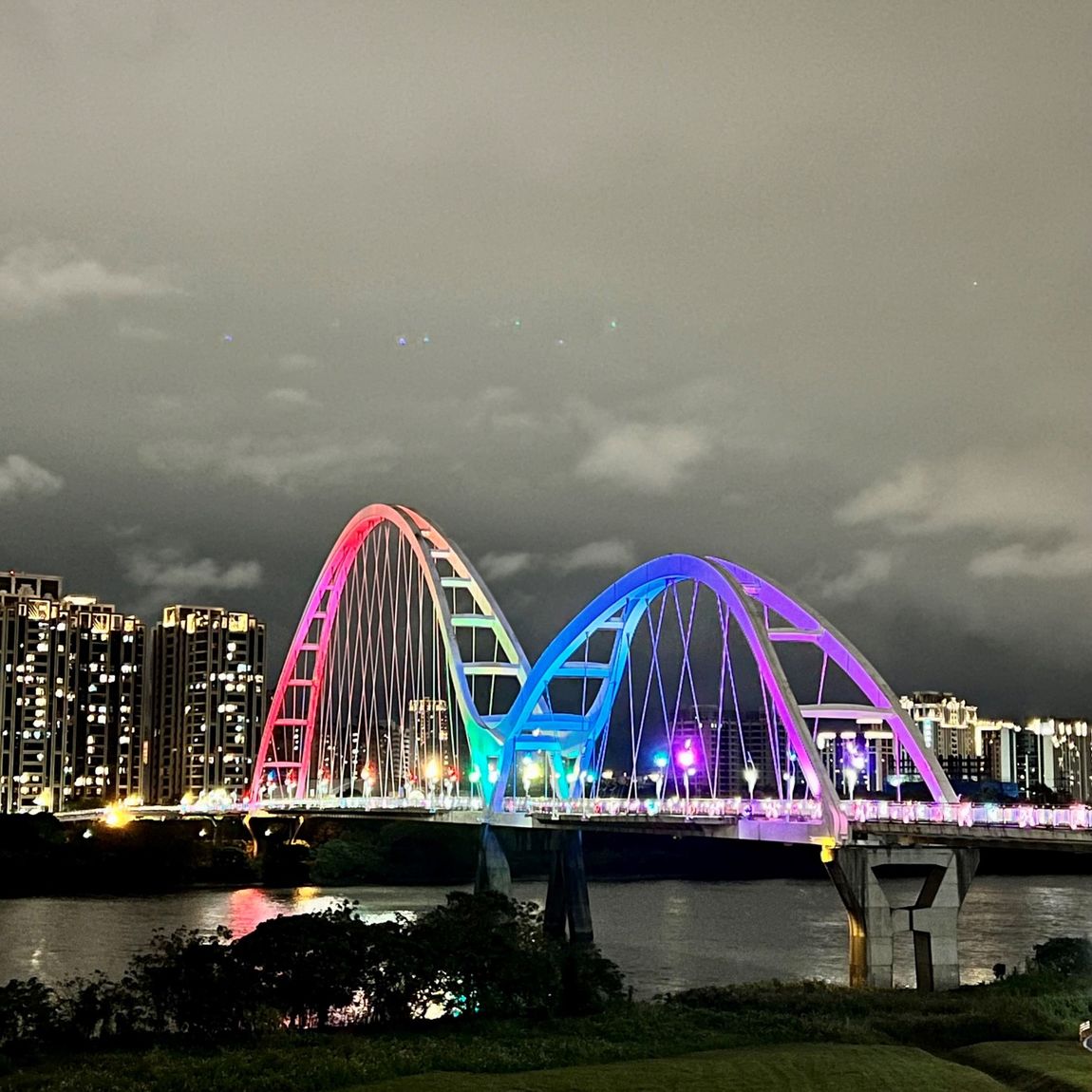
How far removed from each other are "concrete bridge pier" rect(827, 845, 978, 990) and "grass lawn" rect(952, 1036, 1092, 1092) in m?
10.6

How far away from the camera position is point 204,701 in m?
162

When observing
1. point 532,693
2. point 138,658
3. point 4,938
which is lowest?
point 4,938

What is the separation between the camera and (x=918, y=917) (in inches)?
1661

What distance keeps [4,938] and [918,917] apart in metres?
38.4

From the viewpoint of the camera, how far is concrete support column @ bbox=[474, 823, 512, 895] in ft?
229

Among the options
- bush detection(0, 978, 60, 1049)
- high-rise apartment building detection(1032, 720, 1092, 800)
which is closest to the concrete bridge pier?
bush detection(0, 978, 60, 1049)

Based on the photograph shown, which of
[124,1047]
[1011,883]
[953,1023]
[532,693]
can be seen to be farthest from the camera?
[1011,883]

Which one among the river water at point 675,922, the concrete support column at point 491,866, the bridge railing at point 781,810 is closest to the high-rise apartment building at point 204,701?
the river water at point 675,922

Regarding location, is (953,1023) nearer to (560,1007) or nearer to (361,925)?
(560,1007)

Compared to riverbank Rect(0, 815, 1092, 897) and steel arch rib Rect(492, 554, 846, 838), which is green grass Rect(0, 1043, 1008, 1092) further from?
riverbank Rect(0, 815, 1092, 897)

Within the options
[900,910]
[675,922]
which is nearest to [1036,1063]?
[900,910]

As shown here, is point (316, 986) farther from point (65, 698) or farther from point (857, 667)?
point (65, 698)

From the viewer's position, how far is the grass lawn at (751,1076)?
2628 centimetres

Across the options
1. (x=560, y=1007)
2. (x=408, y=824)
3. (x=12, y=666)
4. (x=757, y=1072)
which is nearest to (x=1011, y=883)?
(x=408, y=824)
